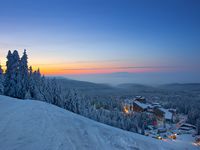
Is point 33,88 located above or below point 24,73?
below

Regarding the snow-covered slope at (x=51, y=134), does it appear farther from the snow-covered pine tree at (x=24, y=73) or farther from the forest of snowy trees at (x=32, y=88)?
the snow-covered pine tree at (x=24, y=73)

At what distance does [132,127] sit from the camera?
6775 cm

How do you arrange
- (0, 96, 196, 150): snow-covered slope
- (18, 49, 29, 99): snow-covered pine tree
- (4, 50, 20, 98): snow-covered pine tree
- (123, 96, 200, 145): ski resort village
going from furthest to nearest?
(123, 96, 200, 145): ski resort village
(18, 49, 29, 99): snow-covered pine tree
(4, 50, 20, 98): snow-covered pine tree
(0, 96, 196, 150): snow-covered slope

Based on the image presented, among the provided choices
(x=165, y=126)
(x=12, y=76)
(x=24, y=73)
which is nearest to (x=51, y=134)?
(x=12, y=76)

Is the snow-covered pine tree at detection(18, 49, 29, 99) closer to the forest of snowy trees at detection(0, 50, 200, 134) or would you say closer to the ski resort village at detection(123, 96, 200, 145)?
the forest of snowy trees at detection(0, 50, 200, 134)

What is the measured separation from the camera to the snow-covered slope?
48.3 feet

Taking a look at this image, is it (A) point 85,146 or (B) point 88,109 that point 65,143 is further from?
(B) point 88,109

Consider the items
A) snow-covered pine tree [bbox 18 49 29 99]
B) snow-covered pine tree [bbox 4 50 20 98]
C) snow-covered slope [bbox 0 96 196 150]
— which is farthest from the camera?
snow-covered pine tree [bbox 18 49 29 99]

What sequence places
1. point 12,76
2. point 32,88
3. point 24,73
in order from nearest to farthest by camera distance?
point 12,76 < point 32,88 < point 24,73

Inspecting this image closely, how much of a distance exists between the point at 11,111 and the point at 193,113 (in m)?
103

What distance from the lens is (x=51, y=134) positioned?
1656 centimetres

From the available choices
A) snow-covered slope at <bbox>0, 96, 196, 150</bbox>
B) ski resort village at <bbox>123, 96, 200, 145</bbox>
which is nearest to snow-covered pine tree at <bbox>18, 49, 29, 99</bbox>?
snow-covered slope at <bbox>0, 96, 196, 150</bbox>

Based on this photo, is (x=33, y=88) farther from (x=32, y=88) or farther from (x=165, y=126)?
(x=165, y=126)

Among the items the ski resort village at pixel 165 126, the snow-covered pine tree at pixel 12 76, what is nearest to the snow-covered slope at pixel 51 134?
the snow-covered pine tree at pixel 12 76
